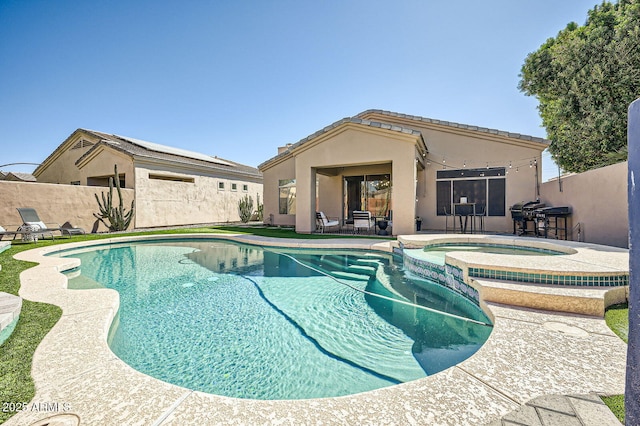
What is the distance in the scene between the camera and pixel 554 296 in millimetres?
3207

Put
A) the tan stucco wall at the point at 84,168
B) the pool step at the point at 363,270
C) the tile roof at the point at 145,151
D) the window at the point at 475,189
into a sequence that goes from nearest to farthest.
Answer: the pool step at the point at 363,270, the window at the point at 475,189, the tan stucco wall at the point at 84,168, the tile roof at the point at 145,151

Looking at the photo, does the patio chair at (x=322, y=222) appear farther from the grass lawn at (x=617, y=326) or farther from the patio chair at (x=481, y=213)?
the grass lawn at (x=617, y=326)

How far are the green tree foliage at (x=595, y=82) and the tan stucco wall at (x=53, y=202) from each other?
2205 centimetres

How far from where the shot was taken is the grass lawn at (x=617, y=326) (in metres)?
1.55

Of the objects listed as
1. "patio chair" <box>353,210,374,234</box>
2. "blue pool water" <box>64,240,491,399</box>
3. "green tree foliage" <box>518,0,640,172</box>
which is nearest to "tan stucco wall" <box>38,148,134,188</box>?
"blue pool water" <box>64,240,491,399</box>

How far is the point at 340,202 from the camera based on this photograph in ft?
49.7

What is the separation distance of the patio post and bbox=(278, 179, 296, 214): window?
49.4 ft

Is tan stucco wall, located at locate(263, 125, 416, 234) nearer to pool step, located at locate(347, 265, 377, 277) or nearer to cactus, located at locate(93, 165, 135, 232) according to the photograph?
pool step, located at locate(347, 265, 377, 277)

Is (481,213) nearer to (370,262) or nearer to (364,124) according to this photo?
(364,124)

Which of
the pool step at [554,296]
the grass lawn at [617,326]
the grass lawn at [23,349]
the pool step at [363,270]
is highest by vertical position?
the pool step at [554,296]

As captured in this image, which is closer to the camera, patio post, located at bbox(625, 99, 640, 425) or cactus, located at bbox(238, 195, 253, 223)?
→ patio post, located at bbox(625, 99, 640, 425)

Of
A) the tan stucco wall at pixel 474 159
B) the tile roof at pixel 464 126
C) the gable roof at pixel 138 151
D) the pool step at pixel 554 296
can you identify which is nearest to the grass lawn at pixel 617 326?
the pool step at pixel 554 296

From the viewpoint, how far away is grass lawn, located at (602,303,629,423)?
1549 mm

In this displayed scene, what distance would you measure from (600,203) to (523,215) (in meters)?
3.08
